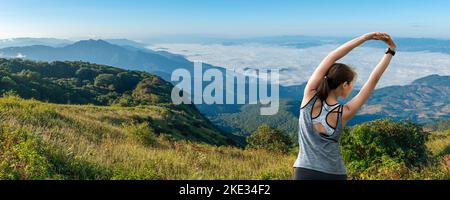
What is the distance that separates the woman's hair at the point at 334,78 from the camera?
A: 13.7 feet

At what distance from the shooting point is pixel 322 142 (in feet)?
13.9

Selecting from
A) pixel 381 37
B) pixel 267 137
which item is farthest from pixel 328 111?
pixel 267 137

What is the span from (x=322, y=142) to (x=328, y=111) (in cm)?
29

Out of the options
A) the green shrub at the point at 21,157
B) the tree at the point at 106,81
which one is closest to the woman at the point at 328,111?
the green shrub at the point at 21,157

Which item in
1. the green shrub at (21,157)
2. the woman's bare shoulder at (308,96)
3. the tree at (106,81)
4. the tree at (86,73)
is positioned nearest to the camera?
the woman's bare shoulder at (308,96)

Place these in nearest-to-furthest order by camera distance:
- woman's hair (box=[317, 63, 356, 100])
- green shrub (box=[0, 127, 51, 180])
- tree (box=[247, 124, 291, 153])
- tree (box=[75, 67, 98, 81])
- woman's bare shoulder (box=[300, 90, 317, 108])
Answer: woman's hair (box=[317, 63, 356, 100]), woman's bare shoulder (box=[300, 90, 317, 108]), green shrub (box=[0, 127, 51, 180]), tree (box=[247, 124, 291, 153]), tree (box=[75, 67, 98, 81])

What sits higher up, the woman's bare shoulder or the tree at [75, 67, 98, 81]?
the woman's bare shoulder

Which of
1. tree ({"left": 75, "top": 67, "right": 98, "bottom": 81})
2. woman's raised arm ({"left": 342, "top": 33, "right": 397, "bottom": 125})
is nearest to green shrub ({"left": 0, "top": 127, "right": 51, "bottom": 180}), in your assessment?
woman's raised arm ({"left": 342, "top": 33, "right": 397, "bottom": 125})

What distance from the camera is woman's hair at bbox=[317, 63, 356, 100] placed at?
417cm

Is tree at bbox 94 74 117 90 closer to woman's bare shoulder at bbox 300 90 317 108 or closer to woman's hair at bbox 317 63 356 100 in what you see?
woman's bare shoulder at bbox 300 90 317 108

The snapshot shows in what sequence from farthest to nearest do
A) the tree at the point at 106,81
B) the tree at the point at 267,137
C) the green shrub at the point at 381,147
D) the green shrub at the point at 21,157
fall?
the tree at the point at 106,81 < the tree at the point at 267,137 < the green shrub at the point at 381,147 < the green shrub at the point at 21,157

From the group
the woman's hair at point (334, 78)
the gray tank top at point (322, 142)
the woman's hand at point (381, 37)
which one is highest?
the woman's hand at point (381, 37)

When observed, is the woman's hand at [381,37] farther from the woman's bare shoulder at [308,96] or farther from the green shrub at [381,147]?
the green shrub at [381,147]
